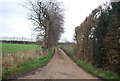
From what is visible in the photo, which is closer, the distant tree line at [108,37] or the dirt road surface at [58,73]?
the dirt road surface at [58,73]

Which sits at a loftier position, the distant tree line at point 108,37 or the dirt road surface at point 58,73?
the distant tree line at point 108,37

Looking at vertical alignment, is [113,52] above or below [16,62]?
above

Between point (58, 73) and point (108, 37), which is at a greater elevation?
point (108, 37)

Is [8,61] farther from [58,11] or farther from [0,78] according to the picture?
[58,11]

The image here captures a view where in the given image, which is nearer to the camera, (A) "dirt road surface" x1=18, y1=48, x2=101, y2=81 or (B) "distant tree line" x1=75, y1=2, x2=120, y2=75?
(A) "dirt road surface" x1=18, y1=48, x2=101, y2=81

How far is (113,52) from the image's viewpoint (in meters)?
11.1

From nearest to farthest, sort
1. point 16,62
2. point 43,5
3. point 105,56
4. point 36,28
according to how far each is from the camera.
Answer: point 16,62, point 105,56, point 43,5, point 36,28

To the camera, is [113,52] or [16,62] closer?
[113,52]

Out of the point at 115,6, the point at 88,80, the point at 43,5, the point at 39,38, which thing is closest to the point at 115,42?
the point at 115,6

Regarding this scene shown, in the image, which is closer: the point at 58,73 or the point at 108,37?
the point at 58,73

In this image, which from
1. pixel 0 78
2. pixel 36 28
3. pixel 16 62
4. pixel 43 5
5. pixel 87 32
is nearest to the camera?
pixel 0 78

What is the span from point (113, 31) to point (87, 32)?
9245 millimetres

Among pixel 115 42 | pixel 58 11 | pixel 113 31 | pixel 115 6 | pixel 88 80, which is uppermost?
pixel 58 11

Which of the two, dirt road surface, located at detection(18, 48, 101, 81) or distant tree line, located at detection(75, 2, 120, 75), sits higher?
distant tree line, located at detection(75, 2, 120, 75)
